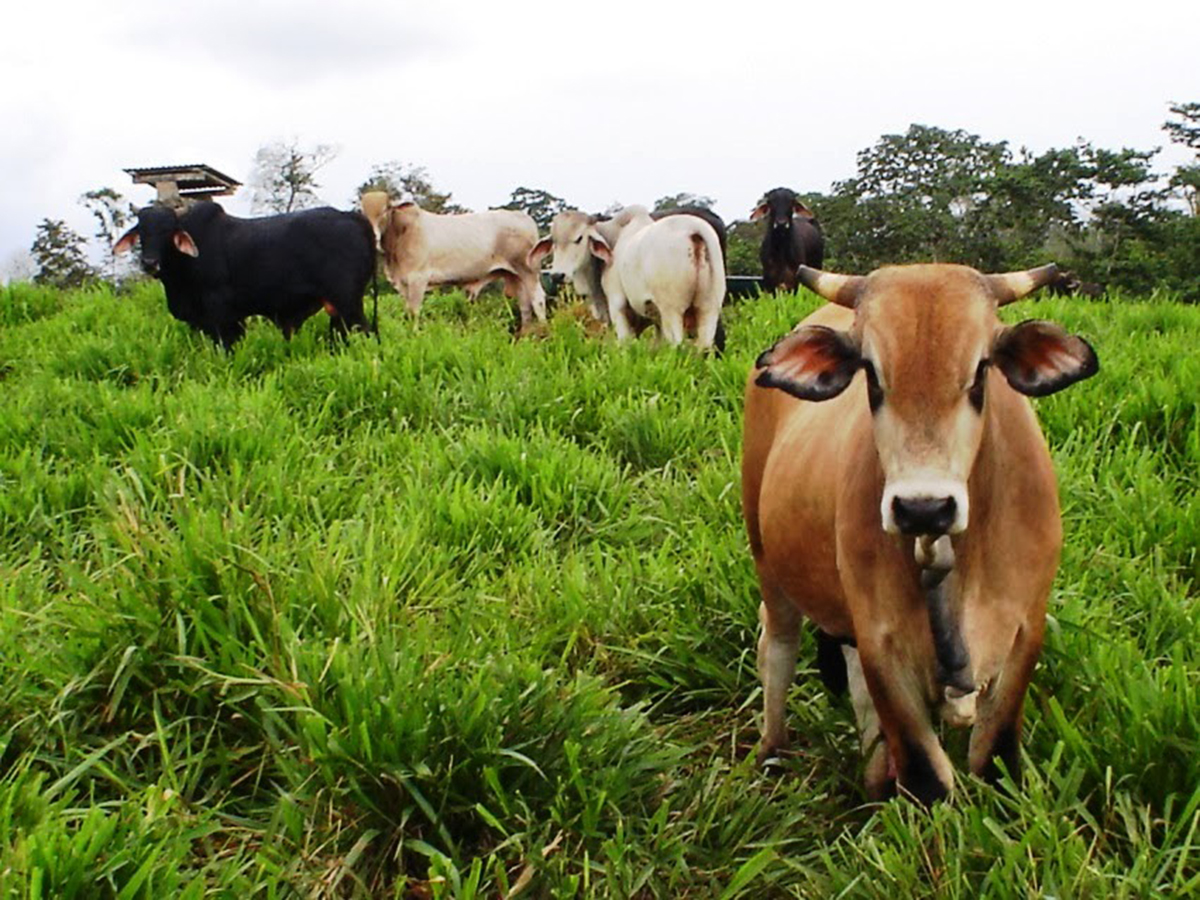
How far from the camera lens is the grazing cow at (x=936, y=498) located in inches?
77.2

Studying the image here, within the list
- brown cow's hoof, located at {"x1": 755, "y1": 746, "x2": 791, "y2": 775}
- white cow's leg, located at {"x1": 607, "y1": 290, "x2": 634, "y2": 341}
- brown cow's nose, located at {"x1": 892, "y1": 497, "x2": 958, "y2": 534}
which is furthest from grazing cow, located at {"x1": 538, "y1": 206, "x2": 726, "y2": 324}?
brown cow's nose, located at {"x1": 892, "y1": 497, "x2": 958, "y2": 534}

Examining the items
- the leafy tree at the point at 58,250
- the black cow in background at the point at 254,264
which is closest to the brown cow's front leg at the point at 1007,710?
the black cow in background at the point at 254,264

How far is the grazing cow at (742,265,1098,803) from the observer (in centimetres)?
196

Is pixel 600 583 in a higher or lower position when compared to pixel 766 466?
lower

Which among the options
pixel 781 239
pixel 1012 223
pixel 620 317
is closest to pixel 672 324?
pixel 620 317

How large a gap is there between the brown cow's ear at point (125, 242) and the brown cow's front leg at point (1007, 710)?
6.47 metres

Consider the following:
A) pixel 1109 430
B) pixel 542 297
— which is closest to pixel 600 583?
pixel 1109 430

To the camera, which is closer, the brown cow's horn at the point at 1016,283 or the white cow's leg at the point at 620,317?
the brown cow's horn at the point at 1016,283

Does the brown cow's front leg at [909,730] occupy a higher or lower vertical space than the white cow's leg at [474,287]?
higher

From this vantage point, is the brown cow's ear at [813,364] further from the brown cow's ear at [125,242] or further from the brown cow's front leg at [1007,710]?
the brown cow's ear at [125,242]

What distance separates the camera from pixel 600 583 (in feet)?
10.7

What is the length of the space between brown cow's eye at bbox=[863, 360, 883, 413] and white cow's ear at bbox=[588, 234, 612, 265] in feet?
21.8

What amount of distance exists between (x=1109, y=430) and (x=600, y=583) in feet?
6.89

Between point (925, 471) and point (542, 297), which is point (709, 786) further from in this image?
point (542, 297)
